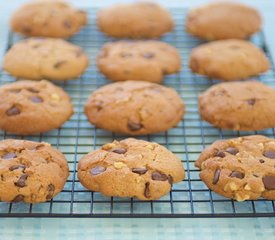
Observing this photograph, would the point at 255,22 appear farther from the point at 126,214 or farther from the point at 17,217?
the point at 17,217

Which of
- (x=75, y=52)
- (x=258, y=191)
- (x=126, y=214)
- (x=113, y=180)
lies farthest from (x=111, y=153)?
(x=75, y=52)

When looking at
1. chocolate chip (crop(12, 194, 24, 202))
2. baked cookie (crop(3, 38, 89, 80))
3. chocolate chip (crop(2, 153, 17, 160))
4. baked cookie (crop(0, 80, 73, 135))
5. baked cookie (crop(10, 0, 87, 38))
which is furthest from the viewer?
baked cookie (crop(10, 0, 87, 38))

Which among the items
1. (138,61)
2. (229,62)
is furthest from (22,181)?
(229,62)

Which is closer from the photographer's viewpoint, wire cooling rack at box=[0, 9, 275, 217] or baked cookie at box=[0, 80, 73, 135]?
wire cooling rack at box=[0, 9, 275, 217]

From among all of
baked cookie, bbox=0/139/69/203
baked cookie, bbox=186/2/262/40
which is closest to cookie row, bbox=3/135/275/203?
baked cookie, bbox=0/139/69/203

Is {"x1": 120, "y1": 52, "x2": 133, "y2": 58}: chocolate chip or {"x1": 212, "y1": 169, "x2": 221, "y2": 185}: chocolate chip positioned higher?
{"x1": 212, "y1": 169, "x2": 221, "y2": 185}: chocolate chip

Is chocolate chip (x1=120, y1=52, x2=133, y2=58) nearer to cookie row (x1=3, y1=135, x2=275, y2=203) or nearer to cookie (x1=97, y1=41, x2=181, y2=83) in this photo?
cookie (x1=97, y1=41, x2=181, y2=83)

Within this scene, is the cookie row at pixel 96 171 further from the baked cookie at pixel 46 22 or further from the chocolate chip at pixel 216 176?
the baked cookie at pixel 46 22

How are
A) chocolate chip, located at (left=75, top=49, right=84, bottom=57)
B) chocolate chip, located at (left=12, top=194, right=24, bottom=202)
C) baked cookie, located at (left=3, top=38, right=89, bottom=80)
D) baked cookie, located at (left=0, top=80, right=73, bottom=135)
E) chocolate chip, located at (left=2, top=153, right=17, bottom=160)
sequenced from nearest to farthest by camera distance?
chocolate chip, located at (left=12, top=194, right=24, bottom=202), chocolate chip, located at (left=2, top=153, right=17, bottom=160), baked cookie, located at (left=0, top=80, right=73, bottom=135), baked cookie, located at (left=3, top=38, right=89, bottom=80), chocolate chip, located at (left=75, top=49, right=84, bottom=57)
